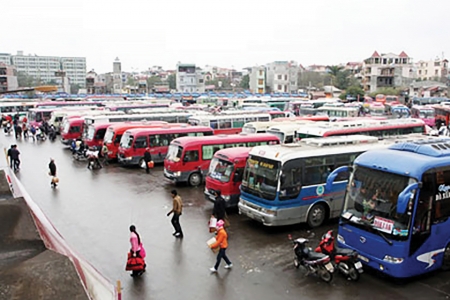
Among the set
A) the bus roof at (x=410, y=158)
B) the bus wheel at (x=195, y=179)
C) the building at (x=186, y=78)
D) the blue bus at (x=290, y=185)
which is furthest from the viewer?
the building at (x=186, y=78)

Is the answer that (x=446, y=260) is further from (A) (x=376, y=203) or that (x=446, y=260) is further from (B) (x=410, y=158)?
(B) (x=410, y=158)

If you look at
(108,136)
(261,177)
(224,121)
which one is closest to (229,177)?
(261,177)

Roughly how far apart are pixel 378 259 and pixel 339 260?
79 centimetres

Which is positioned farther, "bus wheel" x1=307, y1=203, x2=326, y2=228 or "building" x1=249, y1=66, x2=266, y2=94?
"building" x1=249, y1=66, x2=266, y2=94

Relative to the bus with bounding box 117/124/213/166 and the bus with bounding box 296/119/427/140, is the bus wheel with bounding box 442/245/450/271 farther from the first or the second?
the bus with bounding box 117/124/213/166

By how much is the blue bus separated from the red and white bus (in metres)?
1.12

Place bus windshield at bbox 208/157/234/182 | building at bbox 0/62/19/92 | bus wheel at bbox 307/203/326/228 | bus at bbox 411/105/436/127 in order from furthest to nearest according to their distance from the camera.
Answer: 1. building at bbox 0/62/19/92
2. bus at bbox 411/105/436/127
3. bus windshield at bbox 208/157/234/182
4. bus wheel at bbox 307/203/326/228

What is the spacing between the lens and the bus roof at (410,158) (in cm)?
865

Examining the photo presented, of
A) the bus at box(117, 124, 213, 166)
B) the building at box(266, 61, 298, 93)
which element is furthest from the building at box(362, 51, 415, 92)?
the bus at box(117, 124, 213, 166)

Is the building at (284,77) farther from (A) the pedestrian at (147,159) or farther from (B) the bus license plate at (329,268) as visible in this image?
(B) the bus license plate at (329,268)

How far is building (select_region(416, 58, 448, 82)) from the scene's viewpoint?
110 m

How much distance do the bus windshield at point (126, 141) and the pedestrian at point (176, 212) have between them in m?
10.7

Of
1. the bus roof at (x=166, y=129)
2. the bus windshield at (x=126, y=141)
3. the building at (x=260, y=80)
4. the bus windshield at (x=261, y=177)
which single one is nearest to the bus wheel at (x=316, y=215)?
the bus windshield at (x=261, y=177)

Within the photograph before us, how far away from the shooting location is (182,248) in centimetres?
1095
